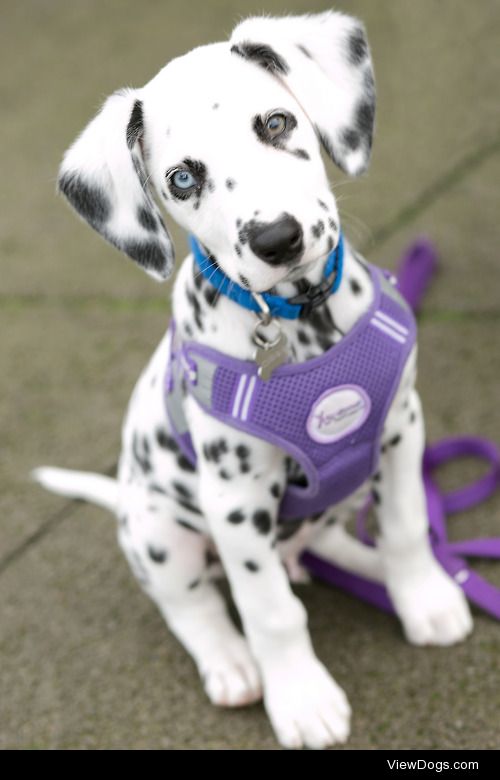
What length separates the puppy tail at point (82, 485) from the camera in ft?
11.4

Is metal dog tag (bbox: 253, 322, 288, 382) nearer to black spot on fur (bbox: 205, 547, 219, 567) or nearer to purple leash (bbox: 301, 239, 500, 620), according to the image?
black spot on fur (bbox: 205, 547, 219, 567)

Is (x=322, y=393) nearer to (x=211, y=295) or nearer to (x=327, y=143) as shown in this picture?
(x=211, y=295)

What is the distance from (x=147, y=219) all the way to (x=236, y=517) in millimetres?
795

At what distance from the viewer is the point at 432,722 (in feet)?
8.91

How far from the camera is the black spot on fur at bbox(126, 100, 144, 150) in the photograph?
2.14 meters

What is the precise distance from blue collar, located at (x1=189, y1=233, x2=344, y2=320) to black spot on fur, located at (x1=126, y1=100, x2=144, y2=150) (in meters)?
Answer: 0.28

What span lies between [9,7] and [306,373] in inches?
301

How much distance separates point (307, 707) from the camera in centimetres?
276

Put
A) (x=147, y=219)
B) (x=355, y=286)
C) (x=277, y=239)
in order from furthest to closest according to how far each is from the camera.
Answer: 1. (x=355, y=286)
2. (x=147, y=219)
3. (x=277, y=239)

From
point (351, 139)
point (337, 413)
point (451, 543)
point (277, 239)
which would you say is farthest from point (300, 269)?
point (451, 543)

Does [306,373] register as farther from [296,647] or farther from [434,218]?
[434,218]

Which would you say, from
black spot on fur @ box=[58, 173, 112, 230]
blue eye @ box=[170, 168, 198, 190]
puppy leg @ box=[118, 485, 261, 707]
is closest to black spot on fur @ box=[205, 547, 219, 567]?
puppy leg @ box=[118, 485, 261, 707]

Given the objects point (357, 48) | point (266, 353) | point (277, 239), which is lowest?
point (266, 353)

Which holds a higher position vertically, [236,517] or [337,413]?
[337,413]
